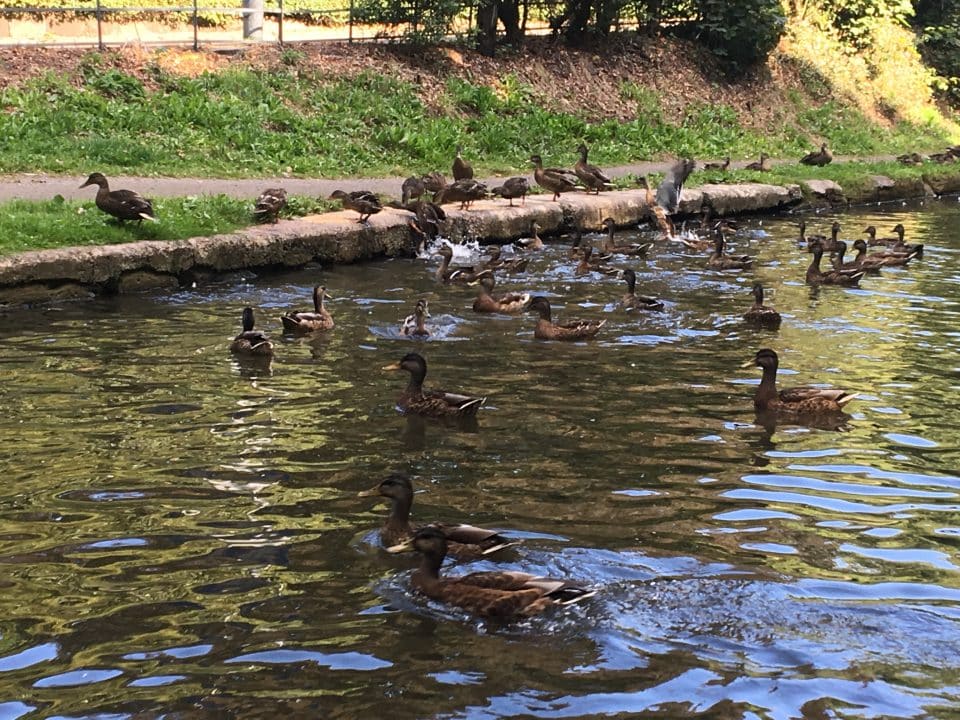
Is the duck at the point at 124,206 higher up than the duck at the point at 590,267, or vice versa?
the duck at the point at 124,206

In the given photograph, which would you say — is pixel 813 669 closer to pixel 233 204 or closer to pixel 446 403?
pixel 446 403

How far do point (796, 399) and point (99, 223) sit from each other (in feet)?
29.9

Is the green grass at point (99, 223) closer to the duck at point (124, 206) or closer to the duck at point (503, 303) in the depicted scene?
the duck at point (124, 206)

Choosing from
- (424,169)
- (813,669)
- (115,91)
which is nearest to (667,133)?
(424,169)

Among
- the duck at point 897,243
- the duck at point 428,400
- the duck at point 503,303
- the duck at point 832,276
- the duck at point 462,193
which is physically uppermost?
the duck at point 462,193

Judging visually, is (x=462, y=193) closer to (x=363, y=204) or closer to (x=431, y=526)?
(x=363, y=204)

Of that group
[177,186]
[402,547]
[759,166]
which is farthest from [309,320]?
[759,166]

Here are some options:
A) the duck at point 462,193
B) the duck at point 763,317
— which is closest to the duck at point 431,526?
the duck at point 763,317

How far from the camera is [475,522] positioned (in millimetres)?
7262

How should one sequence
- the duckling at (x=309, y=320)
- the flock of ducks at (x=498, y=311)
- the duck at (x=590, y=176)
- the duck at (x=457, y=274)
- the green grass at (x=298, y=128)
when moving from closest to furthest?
the flock of ducks at (x=498, y=311)
the duckling at (x=309, y=320)
the duck at (x=457, y=274)
the green grass at (x=298, y=128)
the duck at (x=590, y=176)

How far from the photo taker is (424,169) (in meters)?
22.5

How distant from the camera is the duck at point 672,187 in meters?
20.8

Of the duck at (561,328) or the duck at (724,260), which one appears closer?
the duck at (561,328)

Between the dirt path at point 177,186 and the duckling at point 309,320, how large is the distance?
549 cm
